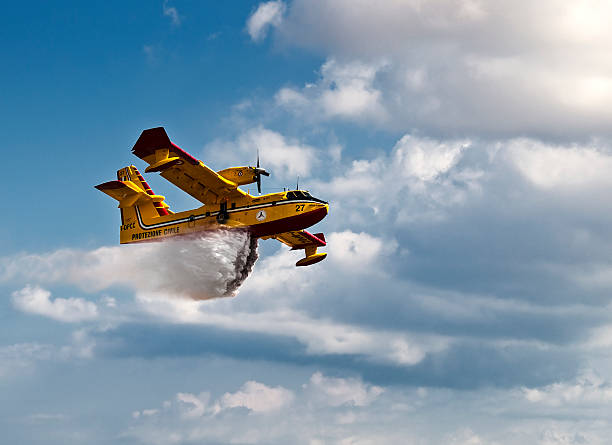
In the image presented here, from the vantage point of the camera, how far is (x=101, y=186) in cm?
6103

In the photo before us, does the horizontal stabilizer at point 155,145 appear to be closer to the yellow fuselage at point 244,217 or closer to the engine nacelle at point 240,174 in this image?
the engine nacelle at point 240,174

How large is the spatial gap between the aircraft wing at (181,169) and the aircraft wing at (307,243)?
8.69 m

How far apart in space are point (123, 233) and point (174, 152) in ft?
36.8

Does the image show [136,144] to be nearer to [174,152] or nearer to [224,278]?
[174,152]

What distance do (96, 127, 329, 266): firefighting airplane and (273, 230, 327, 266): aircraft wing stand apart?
5846mm

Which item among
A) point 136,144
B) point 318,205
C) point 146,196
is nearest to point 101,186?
point 146,196

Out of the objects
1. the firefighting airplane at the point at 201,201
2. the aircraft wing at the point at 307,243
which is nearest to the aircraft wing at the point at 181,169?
the firefighting airplane at the point at 201,201

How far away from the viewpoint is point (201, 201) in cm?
5947

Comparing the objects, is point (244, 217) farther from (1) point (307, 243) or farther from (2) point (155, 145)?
(1) point (307, 243)

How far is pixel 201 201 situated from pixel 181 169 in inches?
142

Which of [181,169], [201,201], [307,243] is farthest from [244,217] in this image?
[307,243]

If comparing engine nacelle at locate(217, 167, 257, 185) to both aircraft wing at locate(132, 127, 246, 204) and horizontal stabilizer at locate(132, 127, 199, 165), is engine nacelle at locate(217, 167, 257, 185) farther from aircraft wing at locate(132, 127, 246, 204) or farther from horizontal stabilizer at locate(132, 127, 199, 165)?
horizontal stabilizer at locate(132, 127, 199, 165)

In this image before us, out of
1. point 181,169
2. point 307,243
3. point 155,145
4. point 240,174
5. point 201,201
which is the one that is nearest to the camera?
point 155,145

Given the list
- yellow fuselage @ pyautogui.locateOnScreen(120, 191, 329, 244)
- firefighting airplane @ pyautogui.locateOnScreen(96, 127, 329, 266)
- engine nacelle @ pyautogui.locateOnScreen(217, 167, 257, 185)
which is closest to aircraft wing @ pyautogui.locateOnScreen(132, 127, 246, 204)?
firefighting airplane @ pyautogui.locateOnScreen(96, 127, 329, 266)
